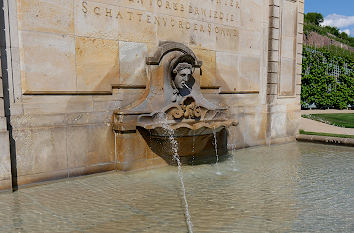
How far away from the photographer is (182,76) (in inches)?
265

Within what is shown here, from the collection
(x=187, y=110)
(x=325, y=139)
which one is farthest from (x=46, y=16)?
(x=325, y=139)

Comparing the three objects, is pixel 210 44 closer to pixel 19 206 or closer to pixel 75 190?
pixel 75 190

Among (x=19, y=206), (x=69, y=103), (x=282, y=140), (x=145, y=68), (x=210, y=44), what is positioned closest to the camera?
(x=19, y=206)

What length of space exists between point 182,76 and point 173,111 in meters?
0.85

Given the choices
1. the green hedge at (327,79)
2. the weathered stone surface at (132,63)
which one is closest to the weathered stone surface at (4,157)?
the weathered stone surface at (132,63)

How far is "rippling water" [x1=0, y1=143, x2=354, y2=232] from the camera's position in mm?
3797

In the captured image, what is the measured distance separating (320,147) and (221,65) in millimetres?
3827

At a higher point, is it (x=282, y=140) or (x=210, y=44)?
(x=210, y=44)

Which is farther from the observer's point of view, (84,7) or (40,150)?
(84,7)

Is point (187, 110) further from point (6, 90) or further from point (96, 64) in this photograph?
point (6, 90)

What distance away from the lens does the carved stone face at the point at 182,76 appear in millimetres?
6703

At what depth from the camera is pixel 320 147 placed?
29.8 feet

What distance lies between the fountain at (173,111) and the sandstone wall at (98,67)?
211mm

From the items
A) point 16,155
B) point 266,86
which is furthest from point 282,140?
point 16,155
